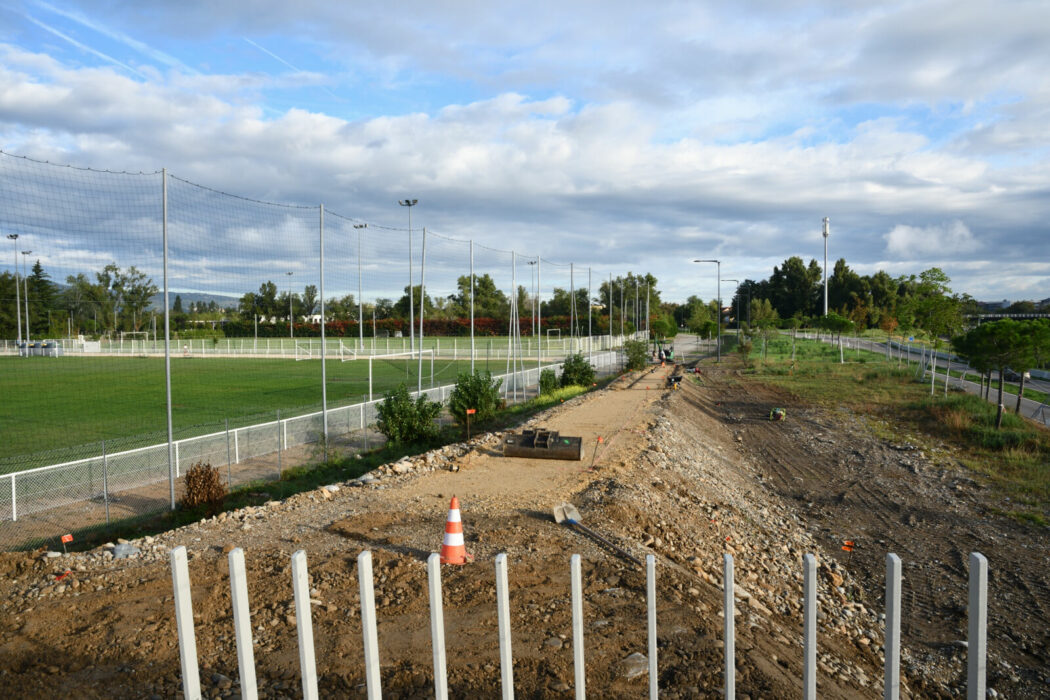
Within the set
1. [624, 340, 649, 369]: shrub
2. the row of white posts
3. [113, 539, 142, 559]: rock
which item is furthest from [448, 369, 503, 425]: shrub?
[624, 340, 649, 369]: shrub

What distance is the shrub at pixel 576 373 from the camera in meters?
32.1

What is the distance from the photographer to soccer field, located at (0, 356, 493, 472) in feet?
67.9

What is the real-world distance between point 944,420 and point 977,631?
972 inches

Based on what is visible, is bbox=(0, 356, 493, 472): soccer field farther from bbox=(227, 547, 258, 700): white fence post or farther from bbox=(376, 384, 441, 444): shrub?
bbox=(227, 547, 258, 700): white fence post

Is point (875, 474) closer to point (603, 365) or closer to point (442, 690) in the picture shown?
point (442, 690)

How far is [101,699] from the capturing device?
4.54 meters

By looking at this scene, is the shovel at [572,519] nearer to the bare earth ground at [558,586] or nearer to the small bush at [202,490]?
the bare earth ground at [558,586]

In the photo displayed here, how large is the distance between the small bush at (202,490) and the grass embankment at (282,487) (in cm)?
12

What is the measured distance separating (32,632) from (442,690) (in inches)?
195

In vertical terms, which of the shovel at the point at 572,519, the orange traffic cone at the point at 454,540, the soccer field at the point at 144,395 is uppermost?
the orange traffic cone at the point at 454,540

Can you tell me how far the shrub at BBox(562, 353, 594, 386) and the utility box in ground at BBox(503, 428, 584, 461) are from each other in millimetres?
17349

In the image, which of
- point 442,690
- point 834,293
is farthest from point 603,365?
point 834,293

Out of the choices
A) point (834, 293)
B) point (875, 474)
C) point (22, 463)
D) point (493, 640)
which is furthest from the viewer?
point (834, 293)

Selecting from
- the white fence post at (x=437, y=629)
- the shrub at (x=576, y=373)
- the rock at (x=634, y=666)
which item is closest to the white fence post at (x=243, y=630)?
the white fence post at (x=437, y=629)
